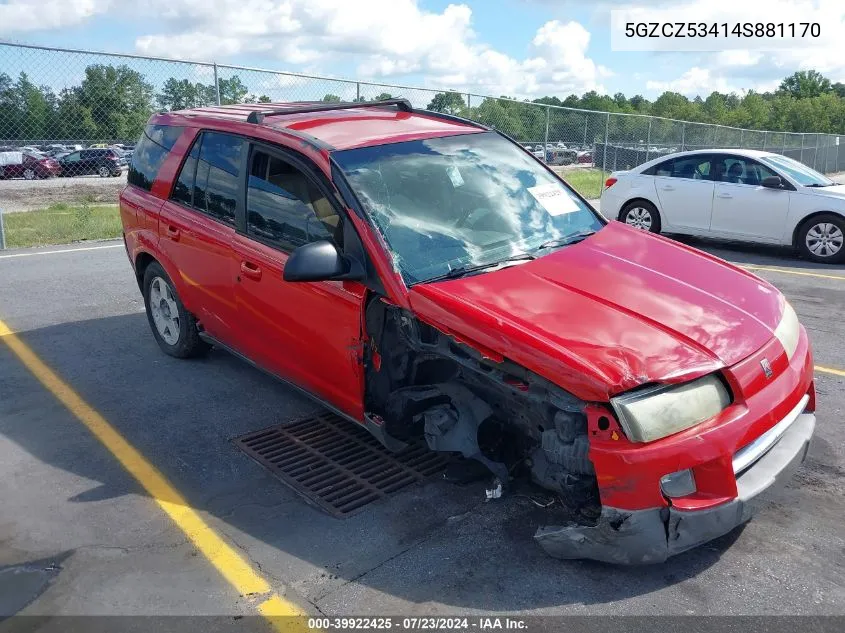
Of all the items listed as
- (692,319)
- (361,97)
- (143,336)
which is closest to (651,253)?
(692,319)

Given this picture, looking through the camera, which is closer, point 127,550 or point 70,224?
point 127,550

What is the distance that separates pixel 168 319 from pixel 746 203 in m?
8.22

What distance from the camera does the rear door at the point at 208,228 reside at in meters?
4.70

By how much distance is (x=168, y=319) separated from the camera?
578 centimetres

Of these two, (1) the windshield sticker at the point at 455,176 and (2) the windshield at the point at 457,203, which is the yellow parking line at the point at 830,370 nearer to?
(2) the windshield at the point at 457,203

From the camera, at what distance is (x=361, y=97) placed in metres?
13.5

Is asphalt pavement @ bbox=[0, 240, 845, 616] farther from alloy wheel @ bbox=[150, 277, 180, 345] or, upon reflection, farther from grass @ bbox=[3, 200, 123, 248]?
grass @ bbox=[3, 200, 123, 248]

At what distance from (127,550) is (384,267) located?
177cm

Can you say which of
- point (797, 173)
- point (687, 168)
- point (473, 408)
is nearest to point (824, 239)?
point (797, 173)

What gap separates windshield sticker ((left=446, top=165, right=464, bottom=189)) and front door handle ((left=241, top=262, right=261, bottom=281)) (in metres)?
1.25

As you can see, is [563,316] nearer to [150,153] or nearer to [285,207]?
[285,207]

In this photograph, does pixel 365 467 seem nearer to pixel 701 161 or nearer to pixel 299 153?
pixel 299 153

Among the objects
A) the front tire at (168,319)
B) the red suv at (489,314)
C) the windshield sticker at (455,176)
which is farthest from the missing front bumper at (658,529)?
the front tire at (168,319)

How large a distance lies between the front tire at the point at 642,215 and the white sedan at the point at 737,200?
0.02 metres
